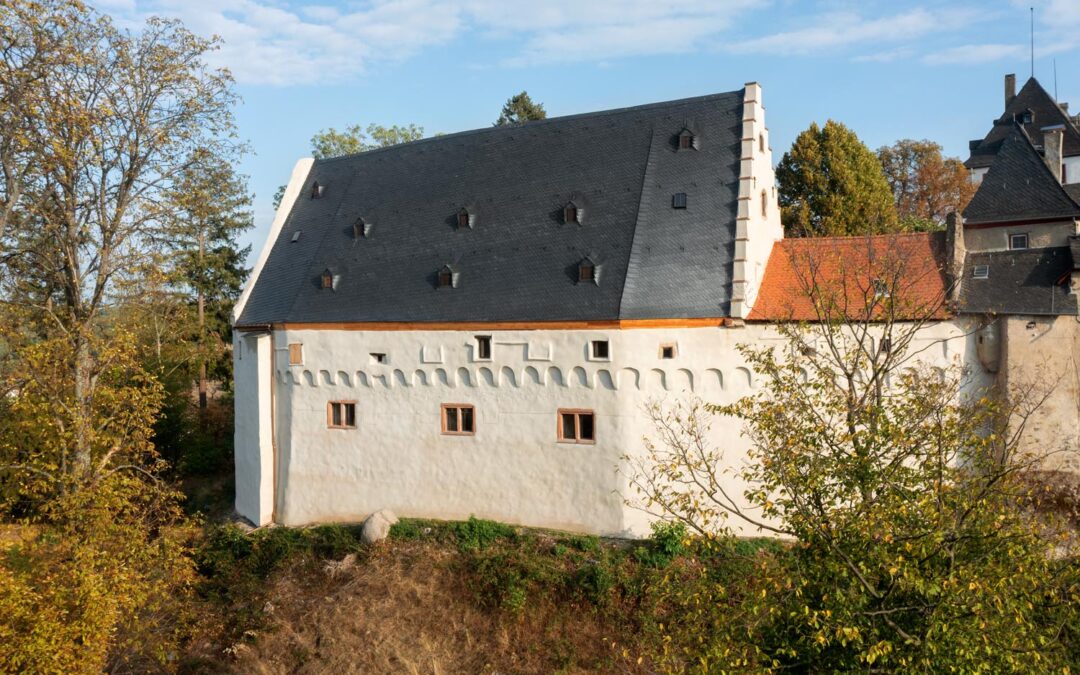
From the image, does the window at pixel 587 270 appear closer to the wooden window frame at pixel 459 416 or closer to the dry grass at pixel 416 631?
the wooden window frame at pixel 459 416

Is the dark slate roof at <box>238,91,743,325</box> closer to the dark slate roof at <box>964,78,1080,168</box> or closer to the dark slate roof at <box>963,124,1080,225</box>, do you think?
the dark slate roof at <box>963,124,1080,225</box>

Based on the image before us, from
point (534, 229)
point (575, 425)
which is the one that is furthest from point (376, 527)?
point (534, 229)

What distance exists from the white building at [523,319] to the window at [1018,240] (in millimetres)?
8621

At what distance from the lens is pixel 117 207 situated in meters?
17.6

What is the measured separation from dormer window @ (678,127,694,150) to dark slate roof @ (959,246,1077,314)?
6.81 metres

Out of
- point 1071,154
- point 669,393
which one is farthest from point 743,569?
point 1071,154

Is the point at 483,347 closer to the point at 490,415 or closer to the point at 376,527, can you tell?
the point at 490,415

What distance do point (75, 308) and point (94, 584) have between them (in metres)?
6.66

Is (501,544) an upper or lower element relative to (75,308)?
lower

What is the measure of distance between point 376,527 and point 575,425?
5.32 metres

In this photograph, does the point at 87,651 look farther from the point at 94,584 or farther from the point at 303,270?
the point at 303,270

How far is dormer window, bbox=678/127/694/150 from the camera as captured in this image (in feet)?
66.4

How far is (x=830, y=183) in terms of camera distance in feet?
106

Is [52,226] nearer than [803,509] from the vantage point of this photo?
No
